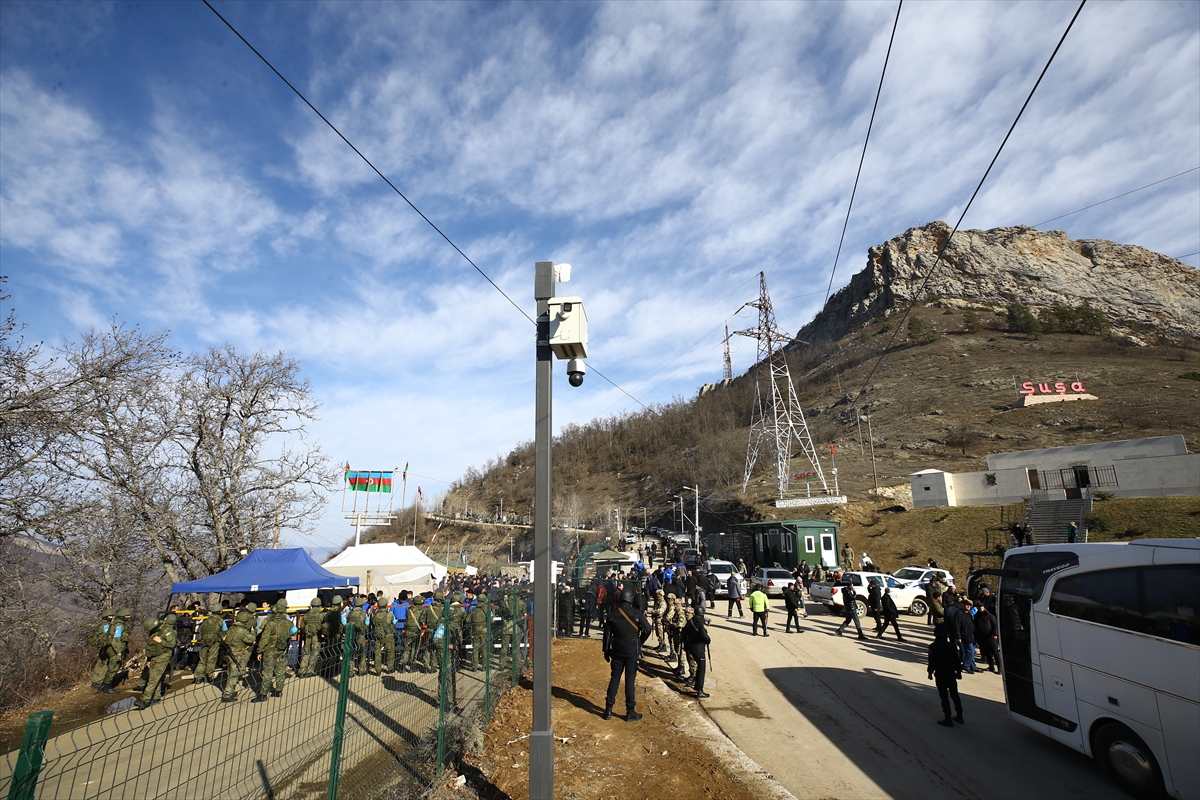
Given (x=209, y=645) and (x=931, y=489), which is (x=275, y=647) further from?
(x=931, y=489)

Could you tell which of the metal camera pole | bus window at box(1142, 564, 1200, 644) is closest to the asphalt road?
bus window at box(1142, 564, 1200, 644)

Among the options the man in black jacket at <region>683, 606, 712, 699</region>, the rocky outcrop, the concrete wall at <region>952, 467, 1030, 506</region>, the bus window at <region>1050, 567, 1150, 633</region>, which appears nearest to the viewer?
the bus window at <region>1050, 567, 1150, 633</region>

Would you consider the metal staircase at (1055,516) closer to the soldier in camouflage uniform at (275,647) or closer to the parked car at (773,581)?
the parked car at (773,581)

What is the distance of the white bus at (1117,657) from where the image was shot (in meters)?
5.31

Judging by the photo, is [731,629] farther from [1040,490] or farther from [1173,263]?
[1173,263]

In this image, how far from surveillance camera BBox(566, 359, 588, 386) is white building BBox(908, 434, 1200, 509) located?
35.8 m

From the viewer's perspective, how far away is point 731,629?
16.1 metres

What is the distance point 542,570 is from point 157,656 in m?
8.57

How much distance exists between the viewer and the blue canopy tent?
515 inches

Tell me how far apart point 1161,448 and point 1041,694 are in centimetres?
3813

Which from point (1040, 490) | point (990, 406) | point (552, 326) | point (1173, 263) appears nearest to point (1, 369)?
point (552, 326)

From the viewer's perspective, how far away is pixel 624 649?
307 inches

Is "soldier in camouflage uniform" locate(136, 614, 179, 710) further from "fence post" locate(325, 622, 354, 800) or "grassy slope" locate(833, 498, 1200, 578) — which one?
"grassy slope" locate(833, 498, 1200, 578)

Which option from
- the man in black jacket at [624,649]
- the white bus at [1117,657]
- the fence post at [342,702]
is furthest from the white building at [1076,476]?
the fence post at [342,702]
